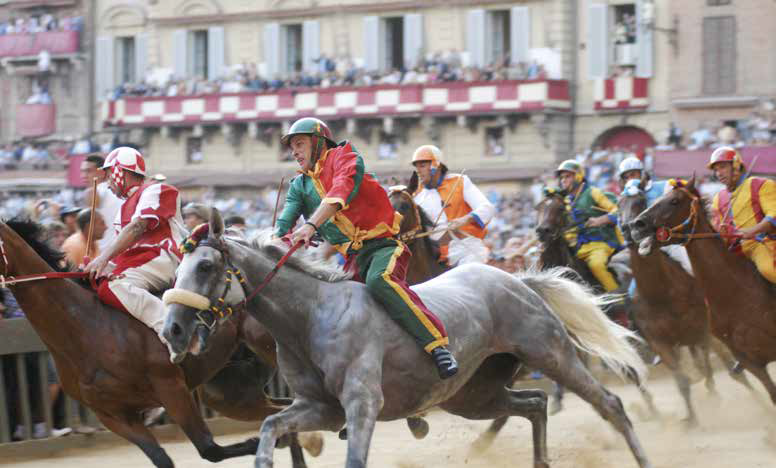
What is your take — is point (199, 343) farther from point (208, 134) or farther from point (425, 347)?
point (208, 134)

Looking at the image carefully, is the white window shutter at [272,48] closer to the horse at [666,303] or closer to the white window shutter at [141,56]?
the white window shutter at [141,56]

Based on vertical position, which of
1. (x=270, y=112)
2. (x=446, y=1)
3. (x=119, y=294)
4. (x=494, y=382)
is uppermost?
(x=446, y=1)

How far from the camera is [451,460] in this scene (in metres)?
9.91

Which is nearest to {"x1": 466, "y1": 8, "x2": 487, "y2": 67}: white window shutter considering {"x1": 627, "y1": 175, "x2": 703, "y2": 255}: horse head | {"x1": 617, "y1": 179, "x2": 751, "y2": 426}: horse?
{"x1": 617, "y1": 179, "x2": 751, "y2": 426}: horse

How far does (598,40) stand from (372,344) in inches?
1100

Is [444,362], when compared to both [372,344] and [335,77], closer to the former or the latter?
[372,344]

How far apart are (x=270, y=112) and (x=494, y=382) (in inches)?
1228

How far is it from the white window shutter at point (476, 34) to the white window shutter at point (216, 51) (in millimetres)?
8097

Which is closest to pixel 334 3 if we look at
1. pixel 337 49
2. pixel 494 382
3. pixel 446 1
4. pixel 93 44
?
pixel 337 49

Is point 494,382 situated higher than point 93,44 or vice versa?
point 93,44

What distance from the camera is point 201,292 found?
6680mm

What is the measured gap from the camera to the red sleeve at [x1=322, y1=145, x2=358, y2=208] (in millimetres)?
7035

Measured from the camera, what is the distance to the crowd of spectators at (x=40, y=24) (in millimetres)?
42656

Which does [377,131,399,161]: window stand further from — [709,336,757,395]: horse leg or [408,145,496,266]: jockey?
[408,145,496,266]: jockey
